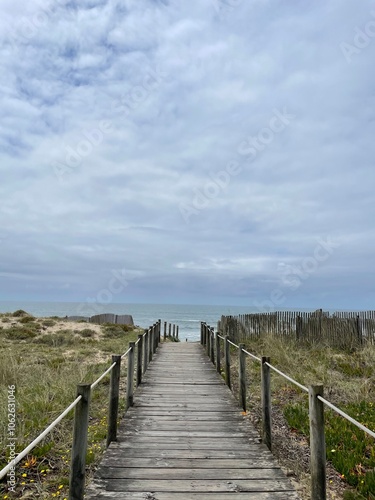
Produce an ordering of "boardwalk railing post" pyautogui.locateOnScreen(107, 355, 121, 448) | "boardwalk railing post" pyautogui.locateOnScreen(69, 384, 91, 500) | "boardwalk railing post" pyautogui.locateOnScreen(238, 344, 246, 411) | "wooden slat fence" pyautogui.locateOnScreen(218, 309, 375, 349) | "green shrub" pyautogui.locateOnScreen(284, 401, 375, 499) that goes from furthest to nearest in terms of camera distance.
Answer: "wooden slat fence" pyautogui.locateOnScreen(218, 309, 375, 349) < "boardwalk railing post" pyautogui.locateOnScreen(238, 344, 246, 411) < "boardwalk railing post" pyautogui.locateOnScreen(107, 355, 121, 448) < "green shrub" pyautogui.locateOnScreen(284, 401, 375, 499) < "boardwalk railing post" pyautogui.locateOnScreen(69, 384, 91, 500)

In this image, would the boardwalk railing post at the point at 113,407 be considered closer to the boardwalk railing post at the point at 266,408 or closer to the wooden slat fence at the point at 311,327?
the boardwalk railing post at the point at 266,408

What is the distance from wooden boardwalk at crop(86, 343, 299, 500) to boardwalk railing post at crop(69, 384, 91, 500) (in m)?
0.24

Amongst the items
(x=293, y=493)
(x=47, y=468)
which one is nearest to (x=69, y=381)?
(x=47, y=468)

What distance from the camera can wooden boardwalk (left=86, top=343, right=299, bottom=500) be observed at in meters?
3.74

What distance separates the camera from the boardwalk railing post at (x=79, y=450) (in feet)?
11.3

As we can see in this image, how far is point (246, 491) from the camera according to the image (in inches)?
147

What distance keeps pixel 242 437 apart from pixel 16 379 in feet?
19.4

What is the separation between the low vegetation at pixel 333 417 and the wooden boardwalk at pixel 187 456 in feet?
1.54

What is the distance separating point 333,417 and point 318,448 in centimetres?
372

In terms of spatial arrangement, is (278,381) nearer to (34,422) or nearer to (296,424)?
(296,424)

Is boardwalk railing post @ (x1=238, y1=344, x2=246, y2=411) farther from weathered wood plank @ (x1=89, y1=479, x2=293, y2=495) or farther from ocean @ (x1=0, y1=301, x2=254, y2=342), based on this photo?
ocean @ (x1=0, y1=301, x2=254, y2=342)

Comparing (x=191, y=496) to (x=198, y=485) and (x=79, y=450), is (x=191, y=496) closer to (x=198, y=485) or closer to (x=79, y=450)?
(x=198, y=485)

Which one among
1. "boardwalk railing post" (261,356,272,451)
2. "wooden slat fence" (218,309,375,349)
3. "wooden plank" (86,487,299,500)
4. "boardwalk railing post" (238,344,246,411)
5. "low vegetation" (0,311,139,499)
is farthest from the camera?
"wooden slat fence" (218,309,375,349)

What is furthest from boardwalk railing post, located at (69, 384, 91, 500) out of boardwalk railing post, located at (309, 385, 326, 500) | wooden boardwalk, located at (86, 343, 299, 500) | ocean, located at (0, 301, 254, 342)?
ocean, located at (0, 301, 254, 342)
